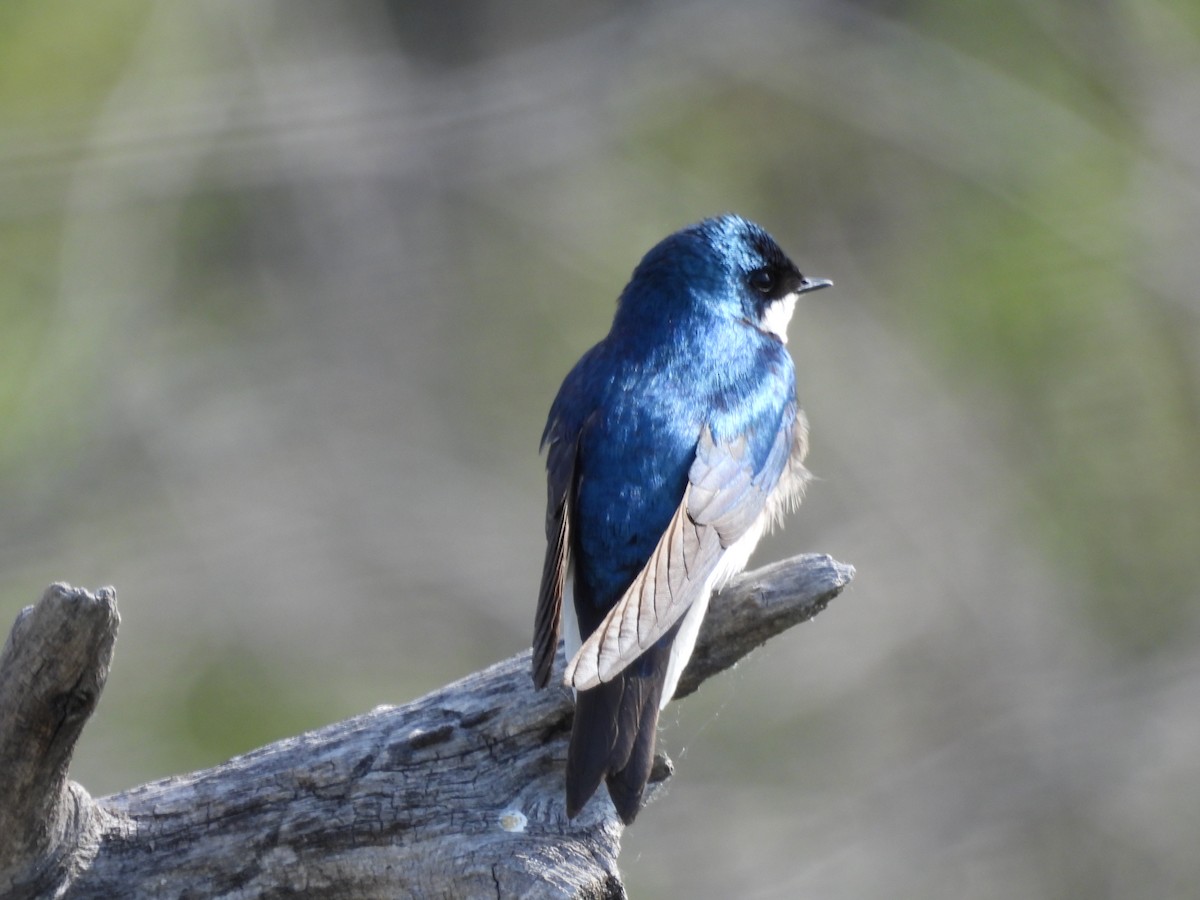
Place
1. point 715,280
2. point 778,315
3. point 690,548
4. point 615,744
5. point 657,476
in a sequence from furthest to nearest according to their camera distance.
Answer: point 778,315 < point 715,280 < point 657,476 < point 690,548 < point 615,744

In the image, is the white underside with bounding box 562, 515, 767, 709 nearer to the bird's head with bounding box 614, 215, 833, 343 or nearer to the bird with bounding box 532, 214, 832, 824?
the bird with bounding box 532, 214, 832, 824

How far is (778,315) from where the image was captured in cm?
245

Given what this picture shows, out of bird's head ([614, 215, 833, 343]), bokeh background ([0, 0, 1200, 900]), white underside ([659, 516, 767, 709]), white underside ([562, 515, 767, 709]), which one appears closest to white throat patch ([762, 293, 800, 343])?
bird's head ([614, 215, 833, 343])

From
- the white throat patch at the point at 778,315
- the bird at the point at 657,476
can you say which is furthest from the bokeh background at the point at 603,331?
the bird at the point at 657,476

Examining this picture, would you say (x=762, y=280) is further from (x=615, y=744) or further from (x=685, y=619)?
(x=615, y=744)

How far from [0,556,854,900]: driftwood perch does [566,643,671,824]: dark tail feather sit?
57 millimetres

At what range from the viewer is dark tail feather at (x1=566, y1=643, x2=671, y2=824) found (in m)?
1.67

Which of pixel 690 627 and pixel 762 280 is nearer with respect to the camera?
pixel 690 627

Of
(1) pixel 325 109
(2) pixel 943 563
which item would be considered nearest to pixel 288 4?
(1) pixel 325 109

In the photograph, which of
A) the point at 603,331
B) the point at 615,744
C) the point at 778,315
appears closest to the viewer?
the point at 615,744

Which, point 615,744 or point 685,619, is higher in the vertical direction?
point 685,619

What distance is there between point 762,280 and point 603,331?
2.82m

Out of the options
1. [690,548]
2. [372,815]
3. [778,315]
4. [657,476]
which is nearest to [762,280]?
[778,315]

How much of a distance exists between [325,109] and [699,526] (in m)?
4.01
